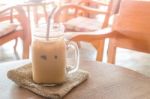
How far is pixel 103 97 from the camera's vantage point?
32.4 inches

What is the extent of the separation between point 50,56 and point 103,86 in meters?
0.21

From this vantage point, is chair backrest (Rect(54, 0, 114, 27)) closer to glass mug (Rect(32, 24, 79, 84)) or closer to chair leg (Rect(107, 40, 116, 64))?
chair leg (Rect(107, 40, 116, 64))

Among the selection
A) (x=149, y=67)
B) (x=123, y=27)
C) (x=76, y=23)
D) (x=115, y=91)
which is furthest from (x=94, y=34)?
(x=149, y=67)

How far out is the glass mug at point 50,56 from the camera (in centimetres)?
82

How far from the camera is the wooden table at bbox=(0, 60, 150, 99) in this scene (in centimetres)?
83

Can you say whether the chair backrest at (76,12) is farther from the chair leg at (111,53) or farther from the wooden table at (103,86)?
the wooden table at (103,86)

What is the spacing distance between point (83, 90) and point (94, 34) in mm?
698

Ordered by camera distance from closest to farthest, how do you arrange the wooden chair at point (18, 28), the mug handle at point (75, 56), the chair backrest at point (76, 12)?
the mug handle at point (75, 56), the wooden chair at point (18, 28), the chair backrest at point (76, 12)

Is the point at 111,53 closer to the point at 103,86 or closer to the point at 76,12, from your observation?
the point at 103,86

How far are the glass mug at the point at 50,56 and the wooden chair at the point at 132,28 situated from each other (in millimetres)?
715

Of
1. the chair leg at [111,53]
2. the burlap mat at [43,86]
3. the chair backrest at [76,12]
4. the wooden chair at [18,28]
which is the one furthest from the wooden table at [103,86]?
the chair backrest at [76,12]

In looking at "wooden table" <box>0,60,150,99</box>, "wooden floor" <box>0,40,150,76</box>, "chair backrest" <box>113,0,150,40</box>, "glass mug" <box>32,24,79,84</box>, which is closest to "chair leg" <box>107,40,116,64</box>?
"chair backrest" <box>113,0,150,40</box>

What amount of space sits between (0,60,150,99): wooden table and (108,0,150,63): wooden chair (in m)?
0.52

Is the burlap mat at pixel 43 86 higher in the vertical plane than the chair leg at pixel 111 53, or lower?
higher
